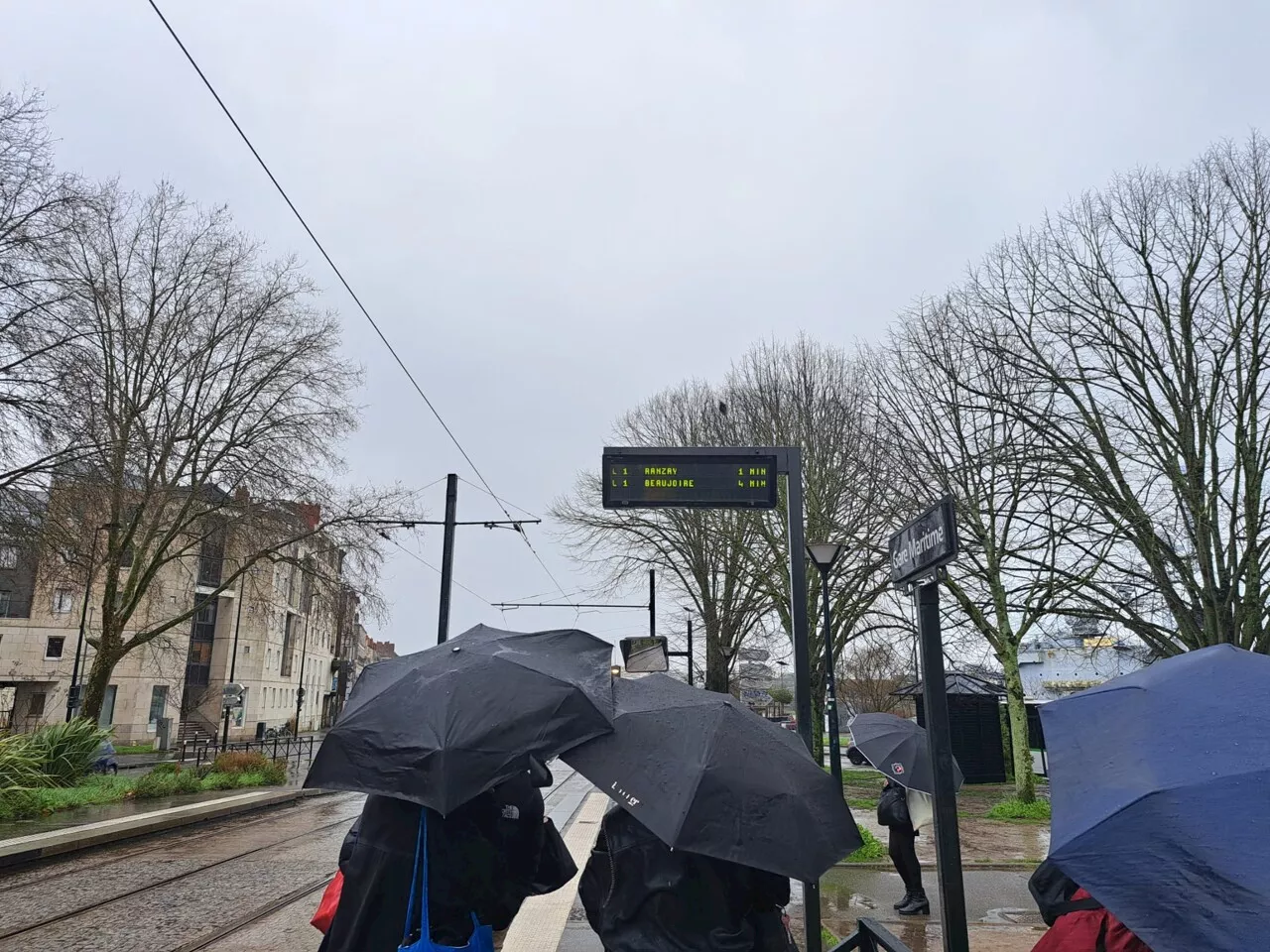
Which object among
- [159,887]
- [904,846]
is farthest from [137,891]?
[904,846]

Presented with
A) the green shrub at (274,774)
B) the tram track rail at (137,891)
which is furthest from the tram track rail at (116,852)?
the green shrub at (274,774)

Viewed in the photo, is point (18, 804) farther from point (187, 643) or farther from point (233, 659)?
point (187, 643)

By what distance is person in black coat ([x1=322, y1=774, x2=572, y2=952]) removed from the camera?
3.51m

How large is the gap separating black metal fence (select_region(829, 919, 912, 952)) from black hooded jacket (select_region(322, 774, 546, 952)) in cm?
171

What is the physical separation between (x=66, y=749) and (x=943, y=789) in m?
19.9

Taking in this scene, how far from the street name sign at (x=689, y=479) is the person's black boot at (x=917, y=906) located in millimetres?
4041

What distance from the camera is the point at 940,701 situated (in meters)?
3.62

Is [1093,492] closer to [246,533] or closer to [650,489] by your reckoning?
[650,489]

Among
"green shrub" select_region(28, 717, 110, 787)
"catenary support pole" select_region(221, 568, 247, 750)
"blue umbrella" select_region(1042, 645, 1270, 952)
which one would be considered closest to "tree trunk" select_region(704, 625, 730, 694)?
"catenary support pole" select_region(221, 568, 247, 750)

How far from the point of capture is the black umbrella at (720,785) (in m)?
3.16

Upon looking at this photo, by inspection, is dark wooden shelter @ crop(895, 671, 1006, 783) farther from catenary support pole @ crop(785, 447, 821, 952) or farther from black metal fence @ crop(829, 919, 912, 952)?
black metal fence @ crop(829, 919, 912, 952)

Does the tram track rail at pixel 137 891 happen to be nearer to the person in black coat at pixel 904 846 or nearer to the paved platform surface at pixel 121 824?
the paved platform surface at pixel 121 824

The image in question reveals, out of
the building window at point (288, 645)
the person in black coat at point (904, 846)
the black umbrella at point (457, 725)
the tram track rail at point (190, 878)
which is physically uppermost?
the building window at point (288, 645)

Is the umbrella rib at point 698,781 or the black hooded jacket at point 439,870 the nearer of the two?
the umbrella rib at point 698,781
